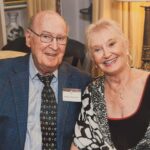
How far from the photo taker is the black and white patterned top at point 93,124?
184cm

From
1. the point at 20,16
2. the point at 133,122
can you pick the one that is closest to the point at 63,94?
the point at 133,122

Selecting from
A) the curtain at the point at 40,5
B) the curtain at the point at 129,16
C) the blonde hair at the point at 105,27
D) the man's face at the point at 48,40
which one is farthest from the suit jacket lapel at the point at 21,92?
the curtain at the point at 40,5

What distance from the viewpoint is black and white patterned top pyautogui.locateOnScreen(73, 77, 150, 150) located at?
184cm

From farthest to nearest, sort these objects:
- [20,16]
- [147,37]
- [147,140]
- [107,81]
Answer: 1. [20,16]
2. [147,37]
3. [107,81]
4. [147,140]

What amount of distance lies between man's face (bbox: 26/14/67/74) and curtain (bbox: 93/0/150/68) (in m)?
1.27

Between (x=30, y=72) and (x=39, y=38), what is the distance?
0.75ft

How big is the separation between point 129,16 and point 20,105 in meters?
1.63

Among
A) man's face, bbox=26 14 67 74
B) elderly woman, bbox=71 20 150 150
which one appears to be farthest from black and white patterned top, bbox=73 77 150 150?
man's face, bbox=26 14 67 74

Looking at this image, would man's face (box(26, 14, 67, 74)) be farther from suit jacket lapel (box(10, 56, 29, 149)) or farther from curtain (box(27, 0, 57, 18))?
curtain (box(27, 0, 57, 18))

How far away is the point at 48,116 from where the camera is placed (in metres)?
1.92

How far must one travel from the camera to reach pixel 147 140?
5.79 feet

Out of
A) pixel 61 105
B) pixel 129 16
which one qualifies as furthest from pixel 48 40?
pixel 129 16

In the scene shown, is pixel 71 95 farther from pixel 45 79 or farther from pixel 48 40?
pixel 48 40

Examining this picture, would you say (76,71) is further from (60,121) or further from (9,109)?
(9,109)
